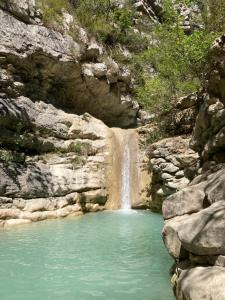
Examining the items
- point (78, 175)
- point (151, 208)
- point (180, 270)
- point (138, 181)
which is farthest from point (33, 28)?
point (180, 270)

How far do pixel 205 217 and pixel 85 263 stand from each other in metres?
3.51

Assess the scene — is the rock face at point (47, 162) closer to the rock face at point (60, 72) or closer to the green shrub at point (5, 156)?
the green shrub at point (5, 156)

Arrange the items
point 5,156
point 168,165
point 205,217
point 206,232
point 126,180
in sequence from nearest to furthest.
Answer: point 206,232 < point 205,217 < point 5,156 < point 168,165 < point 126,180

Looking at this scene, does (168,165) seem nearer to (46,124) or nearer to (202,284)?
(46,124)

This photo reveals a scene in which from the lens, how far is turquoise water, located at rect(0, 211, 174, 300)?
5.91 m

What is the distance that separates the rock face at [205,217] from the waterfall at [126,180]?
29.3 feet

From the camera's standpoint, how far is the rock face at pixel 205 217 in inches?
172

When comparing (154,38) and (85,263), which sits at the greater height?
(154,38)

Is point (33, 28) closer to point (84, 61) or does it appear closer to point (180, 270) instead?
point (84, 61)

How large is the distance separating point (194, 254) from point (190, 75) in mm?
15552

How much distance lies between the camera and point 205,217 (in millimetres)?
4941

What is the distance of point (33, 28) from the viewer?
17.6 m

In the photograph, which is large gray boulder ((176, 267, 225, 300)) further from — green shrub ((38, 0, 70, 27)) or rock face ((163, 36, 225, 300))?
green shrub ((38, 0, 70, 27))

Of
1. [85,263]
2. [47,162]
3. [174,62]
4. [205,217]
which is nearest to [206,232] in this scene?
[205,217]
